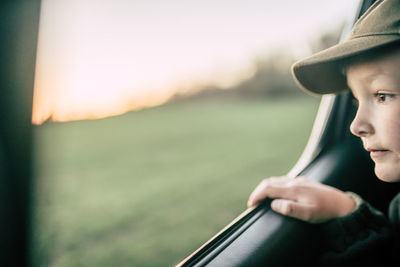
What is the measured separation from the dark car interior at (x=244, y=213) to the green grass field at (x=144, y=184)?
50mm

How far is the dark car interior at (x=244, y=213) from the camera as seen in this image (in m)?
0.44

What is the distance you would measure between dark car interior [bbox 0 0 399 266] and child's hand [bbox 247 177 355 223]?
3 cm

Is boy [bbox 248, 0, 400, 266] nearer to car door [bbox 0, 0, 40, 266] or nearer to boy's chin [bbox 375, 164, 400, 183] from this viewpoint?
boy's chin [bbox 375, 164, 400, 183]

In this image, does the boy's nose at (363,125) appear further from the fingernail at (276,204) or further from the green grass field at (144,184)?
the green grass field at (144,184)

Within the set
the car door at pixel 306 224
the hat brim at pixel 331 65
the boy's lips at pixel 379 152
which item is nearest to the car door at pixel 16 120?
the car door at pixel 306 224

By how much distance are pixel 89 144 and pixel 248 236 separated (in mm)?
8108

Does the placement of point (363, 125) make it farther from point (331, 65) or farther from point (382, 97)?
point (331, 65)

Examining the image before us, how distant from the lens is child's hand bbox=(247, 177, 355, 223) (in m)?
0.91

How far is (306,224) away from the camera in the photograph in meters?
0.91

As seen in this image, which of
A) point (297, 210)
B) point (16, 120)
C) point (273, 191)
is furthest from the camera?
point (273, 191)

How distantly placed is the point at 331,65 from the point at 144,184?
4.00m

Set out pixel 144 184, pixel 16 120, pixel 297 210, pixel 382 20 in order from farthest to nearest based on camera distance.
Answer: pixel 144 184 → pixel 297 210 → pixel 382 20 → pixel 16 120

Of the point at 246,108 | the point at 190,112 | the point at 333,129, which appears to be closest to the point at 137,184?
the point at 333,129

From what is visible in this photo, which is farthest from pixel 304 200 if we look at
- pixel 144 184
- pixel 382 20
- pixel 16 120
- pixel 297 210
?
pixel 144 184
